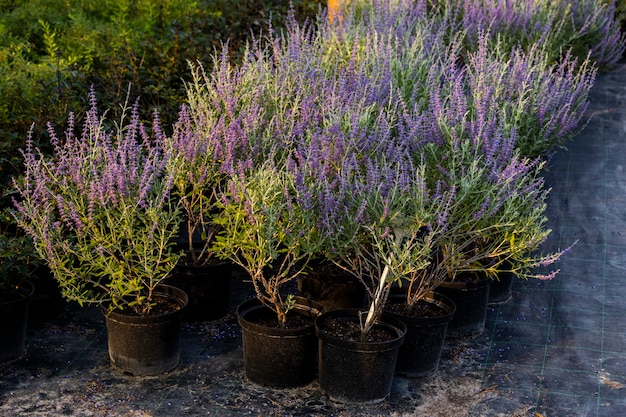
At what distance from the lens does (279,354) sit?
5.01 metres

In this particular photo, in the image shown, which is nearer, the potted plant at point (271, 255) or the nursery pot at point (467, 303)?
the potted plant at point (271, 255)

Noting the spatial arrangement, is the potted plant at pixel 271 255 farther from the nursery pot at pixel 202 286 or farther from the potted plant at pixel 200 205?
the nursery pot at pixel 202 286

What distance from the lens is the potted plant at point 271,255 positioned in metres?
4.75

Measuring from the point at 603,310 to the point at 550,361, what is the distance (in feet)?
3.35

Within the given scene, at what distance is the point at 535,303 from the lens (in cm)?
650

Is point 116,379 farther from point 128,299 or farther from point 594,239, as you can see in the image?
point 594,239

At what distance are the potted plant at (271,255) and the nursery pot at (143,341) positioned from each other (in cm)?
43

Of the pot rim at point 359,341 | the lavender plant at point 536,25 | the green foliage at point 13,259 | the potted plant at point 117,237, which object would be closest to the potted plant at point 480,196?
the pot rim at point 359,341

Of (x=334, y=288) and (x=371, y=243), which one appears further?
(x=334, y=288)

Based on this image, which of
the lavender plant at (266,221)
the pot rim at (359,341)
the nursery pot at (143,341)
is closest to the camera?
the lavender plant at (266,221)

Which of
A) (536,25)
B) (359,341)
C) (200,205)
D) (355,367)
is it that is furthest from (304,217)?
(536,25)

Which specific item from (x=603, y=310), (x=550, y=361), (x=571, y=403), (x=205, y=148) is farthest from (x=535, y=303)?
(x=205, y=148)

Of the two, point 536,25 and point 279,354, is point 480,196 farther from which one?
point 536,25

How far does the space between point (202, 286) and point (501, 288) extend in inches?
87.0
